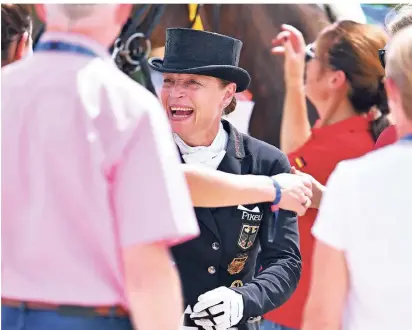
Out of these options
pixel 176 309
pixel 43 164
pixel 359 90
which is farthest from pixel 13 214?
pixel 359 90

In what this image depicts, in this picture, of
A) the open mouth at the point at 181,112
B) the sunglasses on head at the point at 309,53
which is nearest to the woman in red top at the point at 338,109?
the sunglasses on head at the point at 309,53

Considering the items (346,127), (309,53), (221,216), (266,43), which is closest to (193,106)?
(221,216)

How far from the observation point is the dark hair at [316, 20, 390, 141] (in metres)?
3.12

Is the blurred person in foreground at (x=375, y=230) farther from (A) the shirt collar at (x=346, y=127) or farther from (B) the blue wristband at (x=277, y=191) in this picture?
(A) the shirt collar at (x=346, y=127)

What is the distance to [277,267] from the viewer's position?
7.68ft

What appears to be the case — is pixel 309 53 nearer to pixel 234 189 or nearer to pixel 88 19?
pixel 234 189

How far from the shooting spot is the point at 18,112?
146 centimetres

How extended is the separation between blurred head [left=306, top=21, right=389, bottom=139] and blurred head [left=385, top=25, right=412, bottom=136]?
4.90 ft

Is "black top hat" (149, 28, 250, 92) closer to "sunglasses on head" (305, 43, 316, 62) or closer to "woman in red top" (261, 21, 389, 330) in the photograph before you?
"woman in red top" (261, 21, 389, 330)

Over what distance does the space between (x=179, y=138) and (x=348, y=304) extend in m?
1.03

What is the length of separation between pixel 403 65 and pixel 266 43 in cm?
288

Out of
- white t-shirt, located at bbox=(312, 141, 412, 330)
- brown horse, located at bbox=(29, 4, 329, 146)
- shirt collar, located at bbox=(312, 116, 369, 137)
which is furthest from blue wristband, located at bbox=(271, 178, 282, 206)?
brown horse, located at bbox=(29, 4, 329, 146)

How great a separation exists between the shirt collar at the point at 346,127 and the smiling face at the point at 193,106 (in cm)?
68

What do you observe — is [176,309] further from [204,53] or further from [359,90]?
[359,90]
